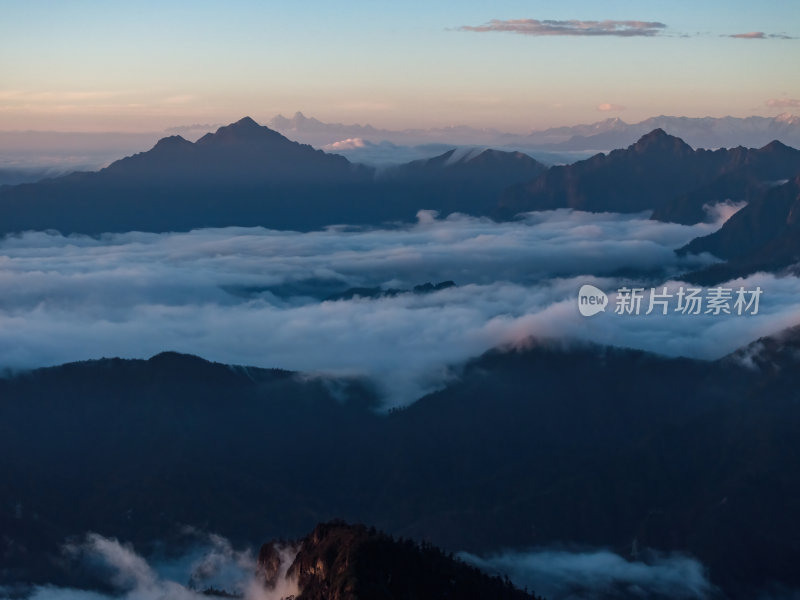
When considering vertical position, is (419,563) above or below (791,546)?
above

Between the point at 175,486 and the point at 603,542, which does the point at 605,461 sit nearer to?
the point at 603,542

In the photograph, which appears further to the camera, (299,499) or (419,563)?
(299,499)

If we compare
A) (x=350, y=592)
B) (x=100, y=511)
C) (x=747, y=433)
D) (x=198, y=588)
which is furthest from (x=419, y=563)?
(x=747, y=433)

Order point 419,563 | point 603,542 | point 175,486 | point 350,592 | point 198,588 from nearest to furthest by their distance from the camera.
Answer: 1. point 350,592
2. point 419,563
3. point 198,588
4. point 603,542
5. point 175,486

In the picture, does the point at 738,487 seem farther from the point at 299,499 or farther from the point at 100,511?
the point at 100,511

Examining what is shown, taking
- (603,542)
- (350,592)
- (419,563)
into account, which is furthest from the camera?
(603,542)

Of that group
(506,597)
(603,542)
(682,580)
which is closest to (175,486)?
(603,542)
